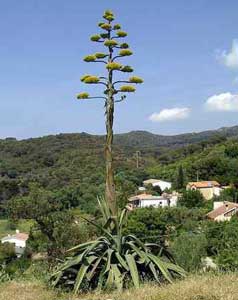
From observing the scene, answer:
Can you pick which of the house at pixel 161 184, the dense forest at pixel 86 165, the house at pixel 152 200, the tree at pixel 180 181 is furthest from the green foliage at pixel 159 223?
the house at pixel 161 184

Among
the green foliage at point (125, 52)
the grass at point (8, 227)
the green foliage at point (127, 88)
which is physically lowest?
the grass at point (8, 227)

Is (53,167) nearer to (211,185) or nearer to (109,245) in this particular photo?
(211,185)

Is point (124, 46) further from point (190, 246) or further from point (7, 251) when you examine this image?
point (7, 251)

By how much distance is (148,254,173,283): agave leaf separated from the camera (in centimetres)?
518

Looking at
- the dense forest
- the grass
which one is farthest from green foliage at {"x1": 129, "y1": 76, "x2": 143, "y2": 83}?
the grass

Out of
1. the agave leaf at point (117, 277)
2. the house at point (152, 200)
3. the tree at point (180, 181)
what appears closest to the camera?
the agave leaf at point (117, 277)

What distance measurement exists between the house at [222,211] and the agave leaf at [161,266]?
1742 inches

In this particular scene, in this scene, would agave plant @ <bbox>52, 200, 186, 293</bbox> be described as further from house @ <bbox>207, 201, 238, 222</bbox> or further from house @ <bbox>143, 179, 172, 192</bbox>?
house @ <bbox>143, 179, 172, 192</bbox>

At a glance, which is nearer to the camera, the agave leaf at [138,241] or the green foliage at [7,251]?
the agave leaf at [138,241]

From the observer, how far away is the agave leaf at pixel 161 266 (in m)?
5.18

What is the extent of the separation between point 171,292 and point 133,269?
779mm

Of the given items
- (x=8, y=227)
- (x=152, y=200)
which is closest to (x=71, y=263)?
(x=8, y=227)

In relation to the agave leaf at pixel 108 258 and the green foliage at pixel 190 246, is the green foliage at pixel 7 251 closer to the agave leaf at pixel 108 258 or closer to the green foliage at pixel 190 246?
the green foliage at pixel 190 246

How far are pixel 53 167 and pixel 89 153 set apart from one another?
737 cm
